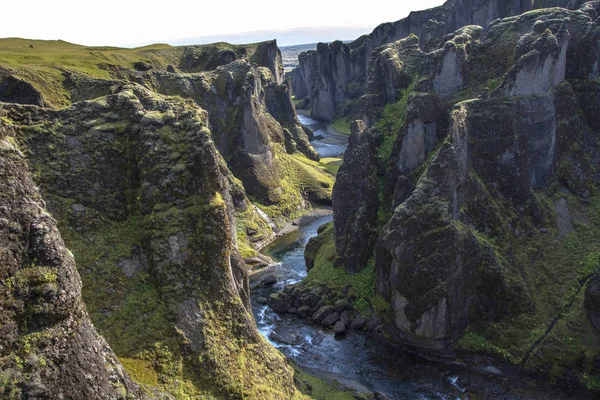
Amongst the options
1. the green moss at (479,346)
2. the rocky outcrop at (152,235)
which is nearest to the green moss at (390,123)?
the green moss at (479,346)

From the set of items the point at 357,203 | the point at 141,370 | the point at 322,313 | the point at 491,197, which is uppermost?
the point at 491,197

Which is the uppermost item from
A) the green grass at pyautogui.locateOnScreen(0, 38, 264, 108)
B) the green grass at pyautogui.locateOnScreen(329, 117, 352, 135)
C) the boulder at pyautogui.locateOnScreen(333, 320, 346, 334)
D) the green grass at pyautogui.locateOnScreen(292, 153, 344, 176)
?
the green grass at pyautogui.locateOnScreen(0, 38, 264, 108)

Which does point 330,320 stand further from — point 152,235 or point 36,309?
point 36,309

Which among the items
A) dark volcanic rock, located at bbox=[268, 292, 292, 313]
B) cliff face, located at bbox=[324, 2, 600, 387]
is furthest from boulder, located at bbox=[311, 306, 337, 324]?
cliff face, located at bbox=[324, 2, 600, 387]

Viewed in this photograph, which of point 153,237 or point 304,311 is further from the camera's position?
point 304,311

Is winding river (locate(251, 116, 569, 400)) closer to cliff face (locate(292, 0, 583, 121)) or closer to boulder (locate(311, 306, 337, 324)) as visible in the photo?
boulder (locate(311, 306, 337, 324))

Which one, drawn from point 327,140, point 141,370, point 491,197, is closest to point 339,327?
point 491,197
